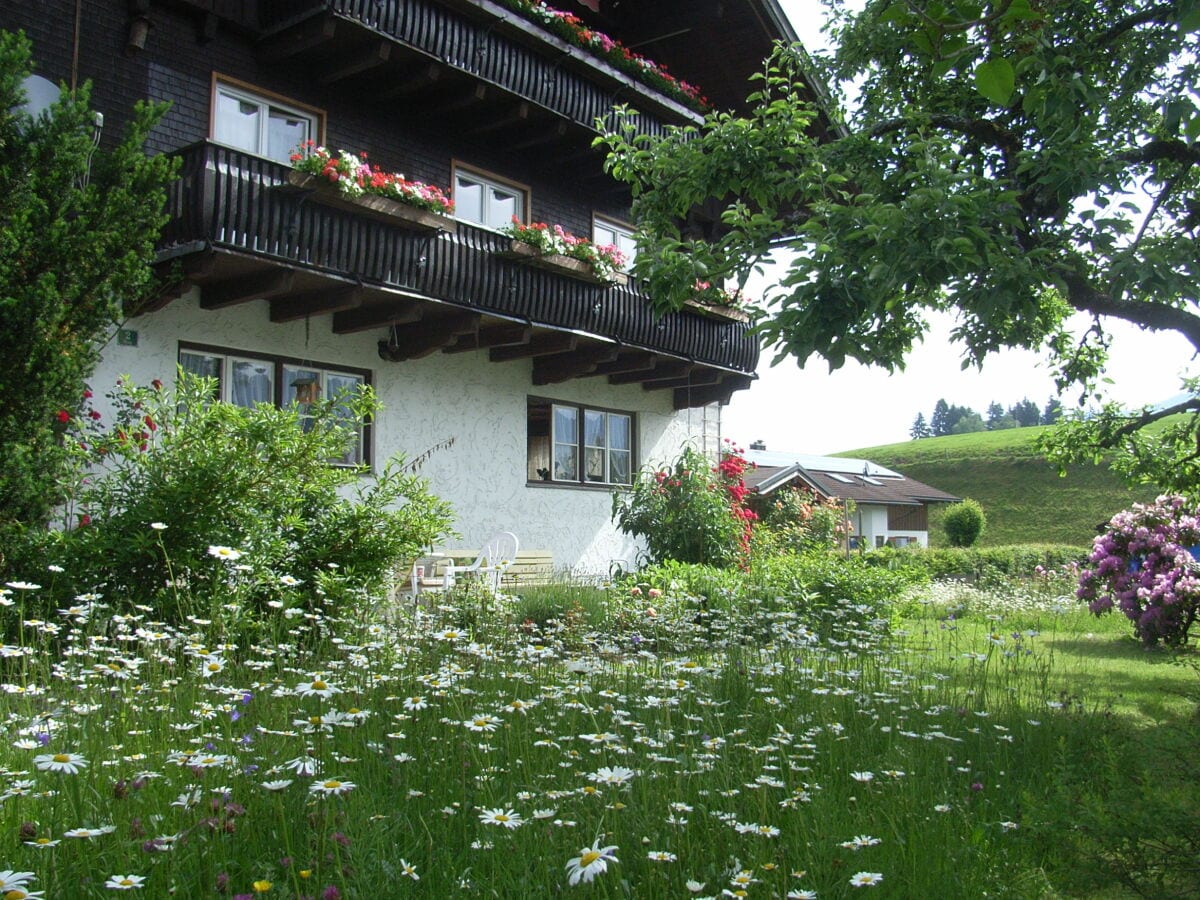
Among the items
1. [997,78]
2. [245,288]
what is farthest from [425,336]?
[997,78]

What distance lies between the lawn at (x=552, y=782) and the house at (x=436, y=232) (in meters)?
5.72

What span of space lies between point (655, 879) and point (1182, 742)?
1.75 meters

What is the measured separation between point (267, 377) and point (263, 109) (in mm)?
3164

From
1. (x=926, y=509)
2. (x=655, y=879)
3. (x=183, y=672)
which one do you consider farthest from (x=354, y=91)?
(x=926, y=509)

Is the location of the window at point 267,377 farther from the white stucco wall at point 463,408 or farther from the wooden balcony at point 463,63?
the wooden balcony at point 463,63

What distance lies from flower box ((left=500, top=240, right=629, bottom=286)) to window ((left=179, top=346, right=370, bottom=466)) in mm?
2491

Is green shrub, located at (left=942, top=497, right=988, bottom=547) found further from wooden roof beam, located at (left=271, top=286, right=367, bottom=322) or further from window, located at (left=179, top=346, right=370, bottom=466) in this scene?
wooden roof beam, located at (left=271, top=286, right=367, bottom=322)

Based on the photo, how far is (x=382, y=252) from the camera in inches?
452

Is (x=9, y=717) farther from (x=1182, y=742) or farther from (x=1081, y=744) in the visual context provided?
(x=1081, y=744)

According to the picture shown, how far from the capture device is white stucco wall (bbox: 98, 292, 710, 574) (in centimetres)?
1101

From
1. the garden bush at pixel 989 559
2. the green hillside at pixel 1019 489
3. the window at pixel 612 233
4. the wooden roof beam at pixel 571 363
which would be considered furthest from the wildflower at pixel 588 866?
the green hillside at pixel 1019 489

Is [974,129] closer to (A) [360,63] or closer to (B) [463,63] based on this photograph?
(B) [463,63]

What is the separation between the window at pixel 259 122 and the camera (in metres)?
11.6

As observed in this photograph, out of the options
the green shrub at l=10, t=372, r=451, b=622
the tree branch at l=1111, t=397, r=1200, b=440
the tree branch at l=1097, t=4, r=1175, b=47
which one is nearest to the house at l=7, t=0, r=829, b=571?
the green shrub at l=10, t=372, r=451, b=622
